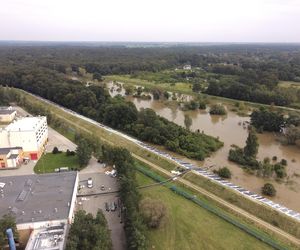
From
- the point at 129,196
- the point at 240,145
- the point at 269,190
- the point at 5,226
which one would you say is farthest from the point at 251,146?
the point at 5,226

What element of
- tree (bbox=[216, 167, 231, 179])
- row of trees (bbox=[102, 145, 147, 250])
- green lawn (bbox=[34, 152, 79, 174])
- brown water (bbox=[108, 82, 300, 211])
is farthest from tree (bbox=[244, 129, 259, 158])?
green lawn (bbox=[34, 152, 79, 174])

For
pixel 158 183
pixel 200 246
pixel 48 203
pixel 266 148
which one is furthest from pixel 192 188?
pixel 266 148

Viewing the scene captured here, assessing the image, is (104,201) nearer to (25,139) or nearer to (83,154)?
(83,154)

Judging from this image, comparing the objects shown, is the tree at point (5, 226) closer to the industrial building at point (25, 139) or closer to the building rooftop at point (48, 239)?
the building rooftop at point (48, 239)

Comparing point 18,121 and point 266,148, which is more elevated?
point 18,121

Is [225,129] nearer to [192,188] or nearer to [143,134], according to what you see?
[143,134]
